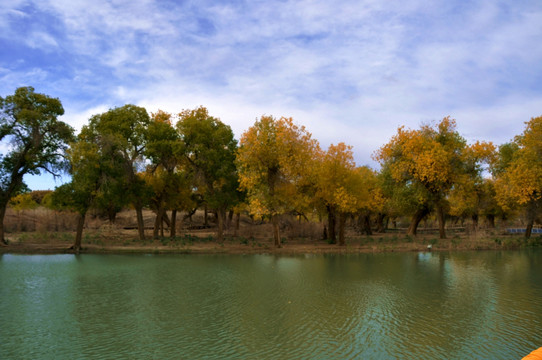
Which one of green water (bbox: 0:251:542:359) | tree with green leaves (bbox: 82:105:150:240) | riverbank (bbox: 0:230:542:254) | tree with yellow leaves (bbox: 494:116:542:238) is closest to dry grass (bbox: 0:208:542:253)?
riverbank (bbox: 0:230:542:254)

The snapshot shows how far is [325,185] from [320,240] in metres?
10.2

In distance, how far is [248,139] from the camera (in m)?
32.7

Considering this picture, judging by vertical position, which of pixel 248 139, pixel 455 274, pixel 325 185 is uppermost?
pixel 248 139

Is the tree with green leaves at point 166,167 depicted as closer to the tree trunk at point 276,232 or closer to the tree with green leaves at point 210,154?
the tree with green leaves at point 210,154

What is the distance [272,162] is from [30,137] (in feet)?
69.7

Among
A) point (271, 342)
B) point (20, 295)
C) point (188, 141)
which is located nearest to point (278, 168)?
point (188, 141)

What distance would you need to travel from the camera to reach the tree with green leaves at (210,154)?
118 ft

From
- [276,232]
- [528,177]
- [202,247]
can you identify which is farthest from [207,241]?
[528,177]

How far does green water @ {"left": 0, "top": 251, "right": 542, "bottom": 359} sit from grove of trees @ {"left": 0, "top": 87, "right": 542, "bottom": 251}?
10.0 m

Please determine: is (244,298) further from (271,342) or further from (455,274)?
(455,274)

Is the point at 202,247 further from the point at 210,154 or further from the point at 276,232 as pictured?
the point at 210,154

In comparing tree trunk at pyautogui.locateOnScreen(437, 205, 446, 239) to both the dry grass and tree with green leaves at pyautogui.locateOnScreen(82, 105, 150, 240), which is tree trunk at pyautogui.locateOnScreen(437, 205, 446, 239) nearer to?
the dry grass

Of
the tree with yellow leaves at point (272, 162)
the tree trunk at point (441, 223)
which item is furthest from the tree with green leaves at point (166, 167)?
the tree trunk at point (441, 223)

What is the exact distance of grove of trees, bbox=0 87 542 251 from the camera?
3234cm
